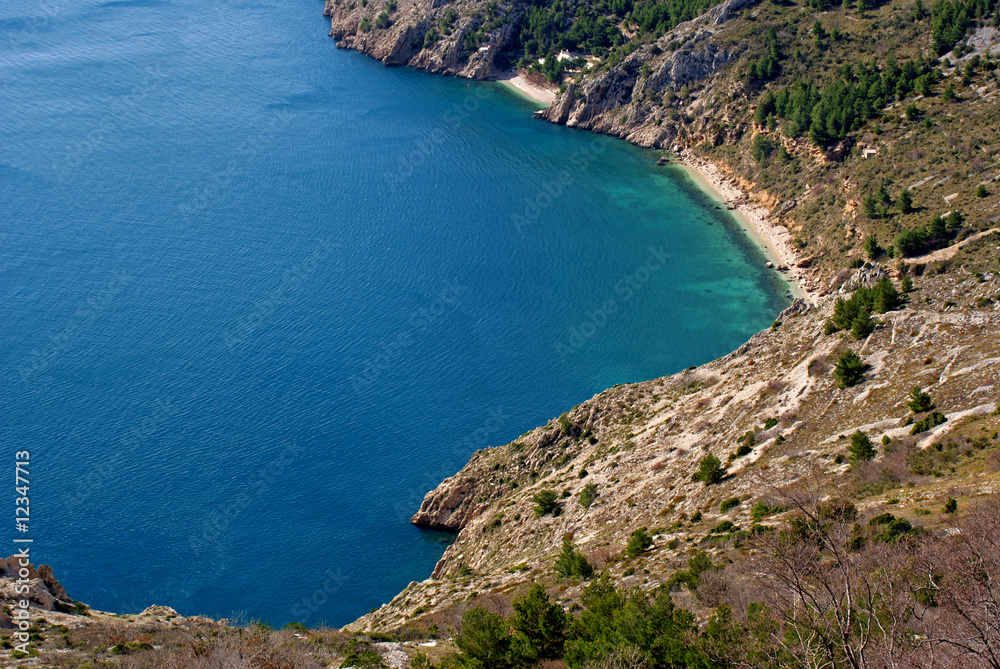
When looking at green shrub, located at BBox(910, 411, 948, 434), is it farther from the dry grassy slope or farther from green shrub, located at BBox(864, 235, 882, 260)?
green shrub, located at BBox(864, 235, 882, 260)

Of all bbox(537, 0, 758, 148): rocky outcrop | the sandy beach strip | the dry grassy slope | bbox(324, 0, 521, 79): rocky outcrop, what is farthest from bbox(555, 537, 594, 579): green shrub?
bbox(324, 0, 521, 79): rocky outcrop

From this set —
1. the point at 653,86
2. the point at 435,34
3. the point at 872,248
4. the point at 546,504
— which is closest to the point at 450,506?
the point at 546,504

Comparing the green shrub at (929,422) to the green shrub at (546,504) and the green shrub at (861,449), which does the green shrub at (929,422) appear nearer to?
the green shrub at (861,449)

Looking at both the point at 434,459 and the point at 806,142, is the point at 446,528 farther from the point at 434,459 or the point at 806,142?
the point at 806,142

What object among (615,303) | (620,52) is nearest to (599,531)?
(615,303)

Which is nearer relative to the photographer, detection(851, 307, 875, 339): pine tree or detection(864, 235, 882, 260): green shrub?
detection(851, 307, 875, 339): pine tree

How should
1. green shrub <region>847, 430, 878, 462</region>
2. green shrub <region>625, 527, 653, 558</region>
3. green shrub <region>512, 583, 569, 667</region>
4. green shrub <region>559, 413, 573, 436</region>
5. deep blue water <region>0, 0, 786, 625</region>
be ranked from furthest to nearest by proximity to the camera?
1. deep blue water <region>0, 0, 786, 625</region>
2. green shrub <region>559, 413, 573, 436</region>
3. green shrub <region>625, 527, 653, 558</region>
4. green shrub <region>847, 430, 878, 462</region>
5. green shrub <region>512, 583, 569, 667</region>

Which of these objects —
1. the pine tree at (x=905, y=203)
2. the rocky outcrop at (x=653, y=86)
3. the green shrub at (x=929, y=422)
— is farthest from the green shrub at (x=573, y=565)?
the rocky outcrop at (x=653, y=86)
